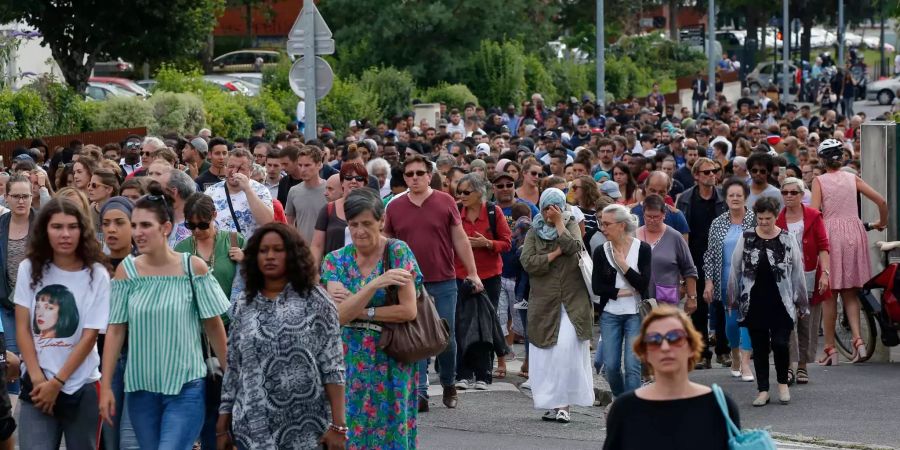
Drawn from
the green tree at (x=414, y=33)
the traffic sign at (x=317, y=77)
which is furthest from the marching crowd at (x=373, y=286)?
the green tree at (x=414, y=33)

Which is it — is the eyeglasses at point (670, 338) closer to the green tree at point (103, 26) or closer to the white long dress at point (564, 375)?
the white long dress at point (564, 375)

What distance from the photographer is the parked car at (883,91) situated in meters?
56.8

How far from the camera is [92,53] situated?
36188 mm

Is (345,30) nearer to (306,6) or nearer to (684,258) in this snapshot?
(306,6)

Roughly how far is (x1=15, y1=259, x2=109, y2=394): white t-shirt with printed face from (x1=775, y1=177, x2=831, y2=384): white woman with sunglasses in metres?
6.69

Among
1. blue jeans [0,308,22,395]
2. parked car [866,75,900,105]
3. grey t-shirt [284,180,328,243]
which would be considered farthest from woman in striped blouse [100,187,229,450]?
parked car [866,75,900,105]

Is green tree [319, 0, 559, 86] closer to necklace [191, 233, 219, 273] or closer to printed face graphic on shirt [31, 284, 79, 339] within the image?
necklace [191, 233, 219, 273]

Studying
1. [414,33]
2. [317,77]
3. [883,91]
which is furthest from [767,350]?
[883,91]

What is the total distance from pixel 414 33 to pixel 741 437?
39793 millimetres

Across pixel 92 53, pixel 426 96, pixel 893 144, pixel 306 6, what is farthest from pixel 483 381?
pixel 426 96

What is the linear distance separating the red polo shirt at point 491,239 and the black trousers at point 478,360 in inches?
3.9

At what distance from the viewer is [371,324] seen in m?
7.86

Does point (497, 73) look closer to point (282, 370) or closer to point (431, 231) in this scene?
point (431, 231)

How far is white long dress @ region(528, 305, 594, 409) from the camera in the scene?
10.8 metres
